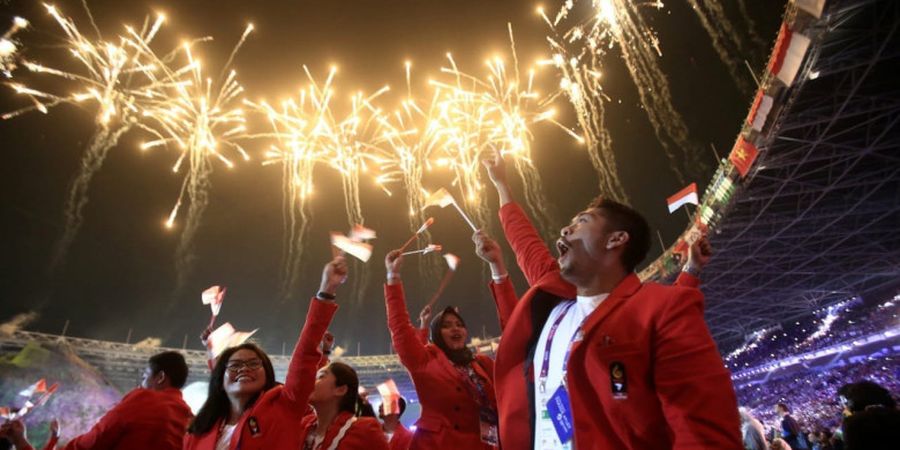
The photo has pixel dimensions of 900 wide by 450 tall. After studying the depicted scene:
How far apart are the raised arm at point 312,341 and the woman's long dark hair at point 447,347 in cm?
95

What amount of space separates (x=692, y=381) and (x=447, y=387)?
2351mm

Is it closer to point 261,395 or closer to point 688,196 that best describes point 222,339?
point 261,395

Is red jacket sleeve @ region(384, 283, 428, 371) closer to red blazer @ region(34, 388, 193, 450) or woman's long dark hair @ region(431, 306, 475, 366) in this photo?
woman's long dark hair @ region(431, 306, 475, 366)

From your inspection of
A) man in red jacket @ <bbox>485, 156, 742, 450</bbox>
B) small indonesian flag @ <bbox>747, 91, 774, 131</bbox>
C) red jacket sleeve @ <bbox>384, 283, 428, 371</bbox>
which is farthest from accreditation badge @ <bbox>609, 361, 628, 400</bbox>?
small indonesian flag @ <bbox>747, 91, 774, 131</bbox>

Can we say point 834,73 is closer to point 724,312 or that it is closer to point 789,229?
point 789,229

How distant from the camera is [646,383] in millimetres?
1646

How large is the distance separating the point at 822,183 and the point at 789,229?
→ 294cm

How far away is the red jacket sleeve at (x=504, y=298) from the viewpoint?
3.76 meters

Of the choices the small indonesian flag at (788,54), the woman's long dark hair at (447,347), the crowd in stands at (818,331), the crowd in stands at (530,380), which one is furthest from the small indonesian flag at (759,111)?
the crowd in stands at (818,331)

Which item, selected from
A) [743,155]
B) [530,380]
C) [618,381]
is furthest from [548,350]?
[743,155]

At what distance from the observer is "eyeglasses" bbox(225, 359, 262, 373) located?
381 centimetres

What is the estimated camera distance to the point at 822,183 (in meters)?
16.0

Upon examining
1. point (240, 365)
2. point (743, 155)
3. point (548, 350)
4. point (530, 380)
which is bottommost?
point (530, 380)

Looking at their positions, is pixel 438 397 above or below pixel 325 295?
below
